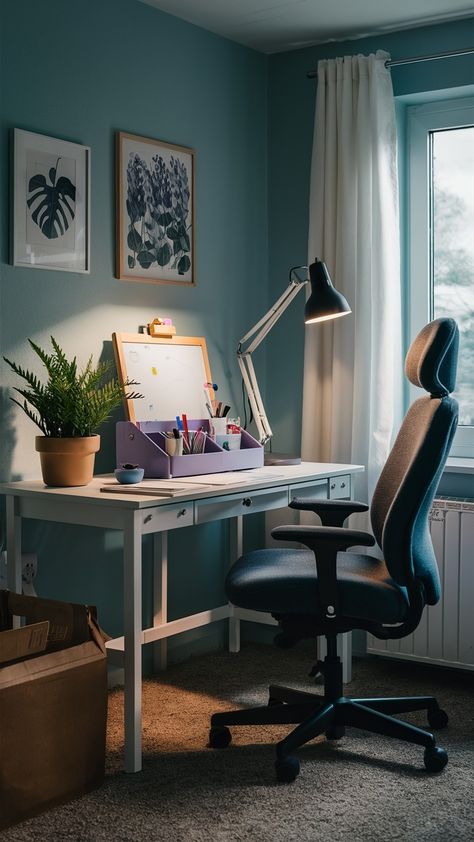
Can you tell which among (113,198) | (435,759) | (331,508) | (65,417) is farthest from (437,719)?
(113,198)

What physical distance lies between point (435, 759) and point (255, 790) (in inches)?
19.3

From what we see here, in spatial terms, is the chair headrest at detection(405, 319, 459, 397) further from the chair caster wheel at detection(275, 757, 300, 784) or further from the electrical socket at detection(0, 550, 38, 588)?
the electrical socket at detection(0, 550, 38, 588)

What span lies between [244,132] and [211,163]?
0.27m

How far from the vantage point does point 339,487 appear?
3334 millimetres

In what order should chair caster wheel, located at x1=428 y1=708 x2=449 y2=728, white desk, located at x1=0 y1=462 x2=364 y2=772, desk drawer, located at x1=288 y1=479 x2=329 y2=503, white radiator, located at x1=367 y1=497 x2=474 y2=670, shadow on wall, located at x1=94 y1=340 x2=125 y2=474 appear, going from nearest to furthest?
white desk, located at x1=0 y1=462 x2=364 y2=772 → chair caster wheel, located at x1=428 y1=708 x2=449 y2=728 → desk drawer, located at x1=288 y1=479 x2=329 y2=503 → shadow on wall, located at x1=94 y1=340 x2=125 y2=474 → white radiator, located at x1=367 y1=497 x2=474 y2=670

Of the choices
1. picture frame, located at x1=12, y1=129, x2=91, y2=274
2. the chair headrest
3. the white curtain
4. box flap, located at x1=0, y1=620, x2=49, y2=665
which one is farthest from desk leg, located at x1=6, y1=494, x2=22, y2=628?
the white curtain

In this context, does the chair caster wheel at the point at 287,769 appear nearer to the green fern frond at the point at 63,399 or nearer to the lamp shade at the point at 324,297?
the green fern frond at the point at 63,399

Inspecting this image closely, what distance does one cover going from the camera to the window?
3.68 m

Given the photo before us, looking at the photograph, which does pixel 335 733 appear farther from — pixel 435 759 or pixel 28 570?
pixel 28 570

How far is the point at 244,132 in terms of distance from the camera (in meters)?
3.90

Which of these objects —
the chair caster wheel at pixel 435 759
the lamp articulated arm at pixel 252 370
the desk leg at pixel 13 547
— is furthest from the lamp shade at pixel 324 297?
the chair caster wheel at pixel 435 759

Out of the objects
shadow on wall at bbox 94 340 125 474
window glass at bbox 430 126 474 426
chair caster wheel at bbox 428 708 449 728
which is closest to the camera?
chair caster wheel at bbox 428 708 449 728

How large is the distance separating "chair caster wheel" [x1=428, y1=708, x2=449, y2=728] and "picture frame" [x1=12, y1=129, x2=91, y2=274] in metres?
1.73

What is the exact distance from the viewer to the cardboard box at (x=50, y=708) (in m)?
2.26
